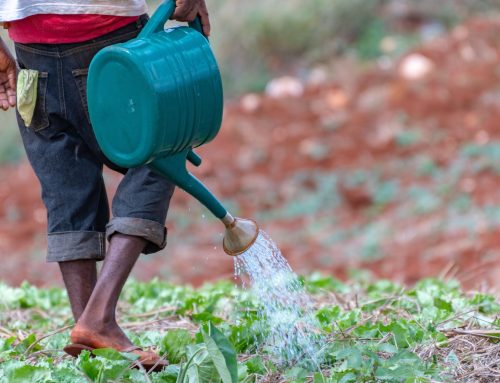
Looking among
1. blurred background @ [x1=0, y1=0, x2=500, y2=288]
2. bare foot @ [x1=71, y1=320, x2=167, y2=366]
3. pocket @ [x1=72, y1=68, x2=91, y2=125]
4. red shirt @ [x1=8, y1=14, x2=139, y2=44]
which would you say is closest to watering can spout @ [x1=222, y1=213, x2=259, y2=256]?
bare foot @ [x1=71, y1=320, x2=167, y2=366]

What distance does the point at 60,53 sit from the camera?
8.54ft

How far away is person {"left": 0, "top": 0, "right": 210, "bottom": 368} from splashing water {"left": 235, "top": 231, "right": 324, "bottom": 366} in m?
0.26

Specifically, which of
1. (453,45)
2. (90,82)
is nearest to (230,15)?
(453,45)

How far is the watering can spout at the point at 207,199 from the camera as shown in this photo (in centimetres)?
243

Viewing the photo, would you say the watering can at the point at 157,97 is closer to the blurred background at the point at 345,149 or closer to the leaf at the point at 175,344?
the leaf at the point at 175,344

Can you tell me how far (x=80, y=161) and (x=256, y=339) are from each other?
69 cm

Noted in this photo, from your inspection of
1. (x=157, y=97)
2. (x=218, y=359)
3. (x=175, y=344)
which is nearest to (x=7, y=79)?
(x=157, y=97)

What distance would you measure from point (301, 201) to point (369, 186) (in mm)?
610

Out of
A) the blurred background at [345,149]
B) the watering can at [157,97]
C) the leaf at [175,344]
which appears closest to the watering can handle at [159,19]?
the watering can at [157,97]

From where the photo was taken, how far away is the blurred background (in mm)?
7266

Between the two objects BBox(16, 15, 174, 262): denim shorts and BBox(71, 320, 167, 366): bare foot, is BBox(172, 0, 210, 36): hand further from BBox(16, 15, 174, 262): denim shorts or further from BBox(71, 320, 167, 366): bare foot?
BBox(71, 320, 167, 366): bare foot

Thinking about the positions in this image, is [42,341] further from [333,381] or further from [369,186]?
[369,186]

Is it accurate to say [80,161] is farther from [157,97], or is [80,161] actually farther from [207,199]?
[157,97]

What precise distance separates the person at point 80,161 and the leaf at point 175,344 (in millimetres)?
114
